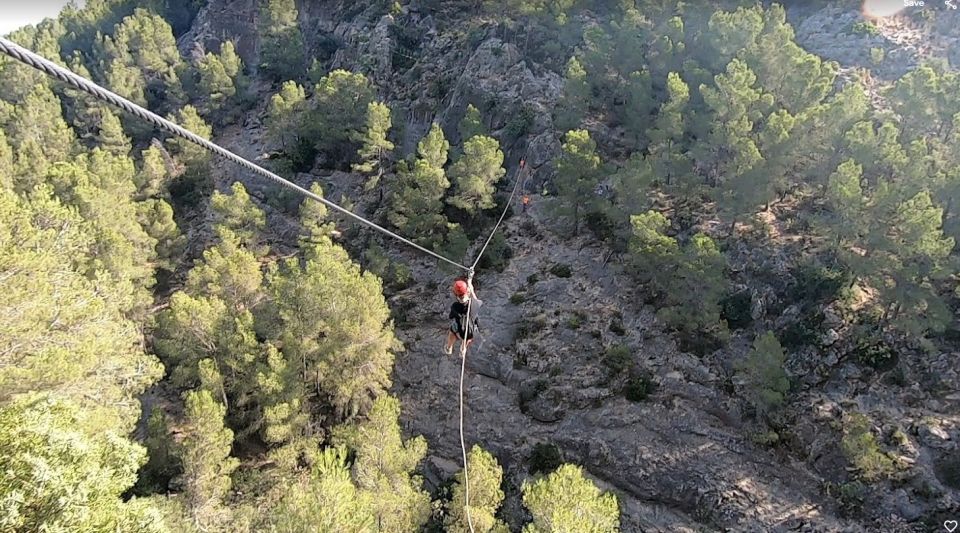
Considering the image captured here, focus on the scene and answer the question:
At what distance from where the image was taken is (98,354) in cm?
1499

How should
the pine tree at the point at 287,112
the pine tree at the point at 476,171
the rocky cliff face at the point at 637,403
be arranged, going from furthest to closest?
the pine tree at the point at 287,112, the pine tree at the point at 476,171, the rocky cliff face at the point at 637,403

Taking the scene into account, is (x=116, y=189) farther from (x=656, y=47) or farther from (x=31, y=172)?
(x=656, y=47)

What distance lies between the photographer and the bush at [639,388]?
28312 mm

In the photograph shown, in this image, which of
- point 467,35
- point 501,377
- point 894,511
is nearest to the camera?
point 894,511

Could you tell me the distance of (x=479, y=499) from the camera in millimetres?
22297

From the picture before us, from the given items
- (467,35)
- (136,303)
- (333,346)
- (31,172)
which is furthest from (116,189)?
(467,35)

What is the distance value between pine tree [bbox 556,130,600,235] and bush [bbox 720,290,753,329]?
436 inches

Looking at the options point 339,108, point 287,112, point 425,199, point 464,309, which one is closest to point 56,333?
point 464,309

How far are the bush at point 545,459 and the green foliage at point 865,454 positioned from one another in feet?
41.6

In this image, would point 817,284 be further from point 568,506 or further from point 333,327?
point 333,327

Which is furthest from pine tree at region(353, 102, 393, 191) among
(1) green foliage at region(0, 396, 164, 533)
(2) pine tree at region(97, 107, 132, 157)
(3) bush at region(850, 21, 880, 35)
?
(3) bush at region(850, 21, 880, 35)

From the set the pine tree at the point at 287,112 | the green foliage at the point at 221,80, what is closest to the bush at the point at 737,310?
the pine tree at the point at 287,112

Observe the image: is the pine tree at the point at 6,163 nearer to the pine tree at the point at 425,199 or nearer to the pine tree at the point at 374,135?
the pine tree at the point at 374,135

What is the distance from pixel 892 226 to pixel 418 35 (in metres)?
50.8
